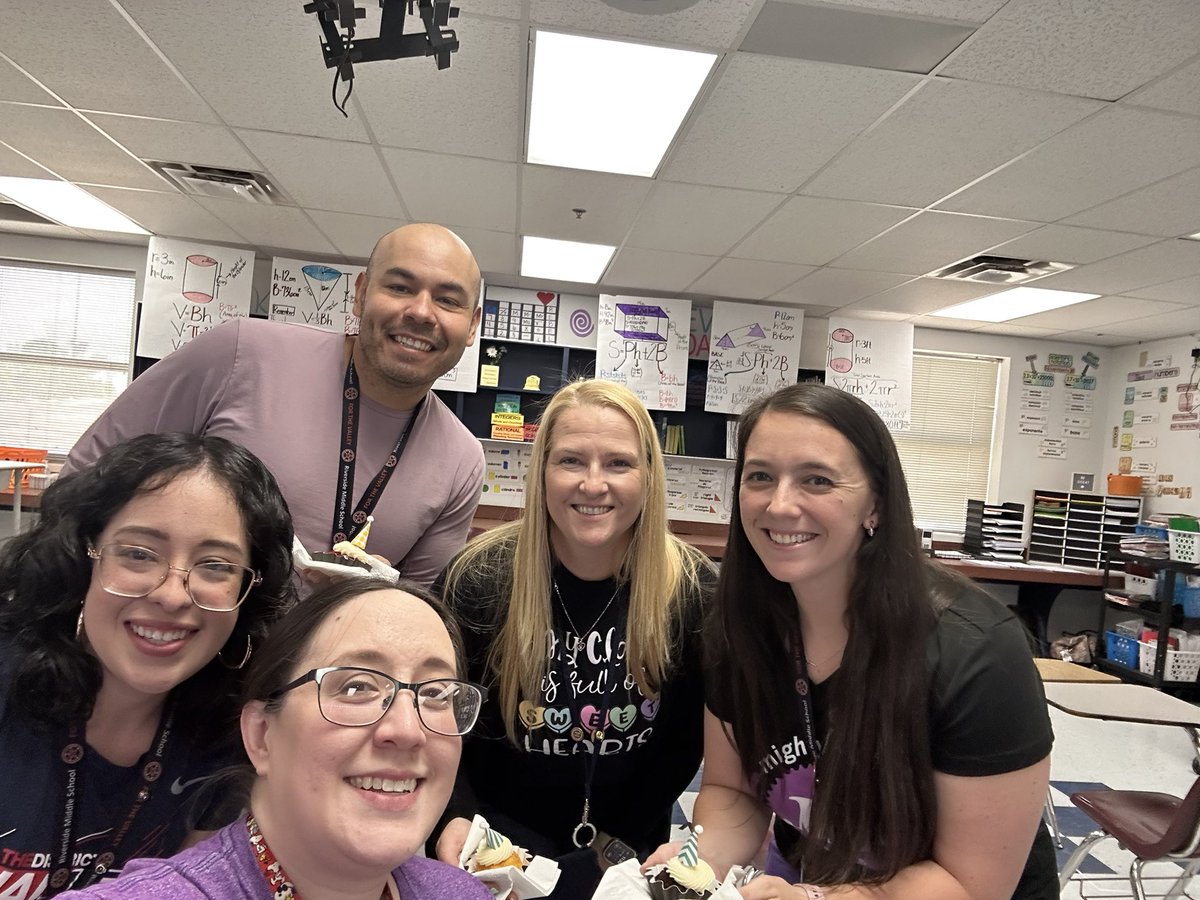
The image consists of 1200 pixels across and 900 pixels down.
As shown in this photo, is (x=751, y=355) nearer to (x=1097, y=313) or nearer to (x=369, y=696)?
(x=1097, y=313)

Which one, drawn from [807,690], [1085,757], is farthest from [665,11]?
[1085,757]

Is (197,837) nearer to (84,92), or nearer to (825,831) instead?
(825,831)

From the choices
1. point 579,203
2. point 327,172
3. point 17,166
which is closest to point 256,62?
point 327,172

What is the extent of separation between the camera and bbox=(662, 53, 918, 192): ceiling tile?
2537 millimetres

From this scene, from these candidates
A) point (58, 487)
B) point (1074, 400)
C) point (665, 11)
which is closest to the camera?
point (58, 487)

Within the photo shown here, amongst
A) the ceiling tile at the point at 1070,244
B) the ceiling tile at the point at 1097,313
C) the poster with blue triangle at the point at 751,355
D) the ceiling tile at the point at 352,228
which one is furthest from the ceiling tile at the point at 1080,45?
the poster with blue triangle at the point at 751,355

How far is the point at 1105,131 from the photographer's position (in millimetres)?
2783

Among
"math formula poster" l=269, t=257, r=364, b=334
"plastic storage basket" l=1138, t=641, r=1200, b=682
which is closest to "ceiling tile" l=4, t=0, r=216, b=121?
"math formula poster" l=269, t=257, r=364, b=334

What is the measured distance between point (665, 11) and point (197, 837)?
245 cm

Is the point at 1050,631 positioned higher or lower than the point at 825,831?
lower

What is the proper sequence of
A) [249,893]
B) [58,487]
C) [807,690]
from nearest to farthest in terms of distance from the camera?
[249,893], [58,487], [807,690]

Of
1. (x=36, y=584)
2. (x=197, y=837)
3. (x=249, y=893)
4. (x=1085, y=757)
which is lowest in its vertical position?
(x=1085, y=757)

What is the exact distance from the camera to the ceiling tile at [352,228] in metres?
4.57

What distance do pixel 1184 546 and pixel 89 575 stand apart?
671cm
